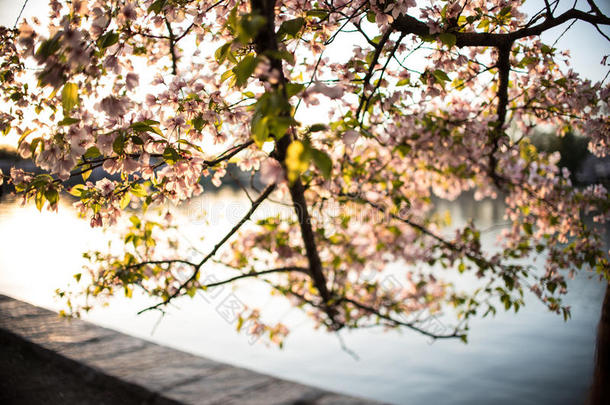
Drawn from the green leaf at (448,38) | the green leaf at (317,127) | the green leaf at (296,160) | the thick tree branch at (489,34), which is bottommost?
the green leaf at (296,160)

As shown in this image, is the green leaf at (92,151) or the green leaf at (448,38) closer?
the green leaf at (92,151)

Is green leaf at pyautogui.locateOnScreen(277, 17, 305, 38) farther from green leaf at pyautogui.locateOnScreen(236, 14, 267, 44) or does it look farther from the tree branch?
the tree branch

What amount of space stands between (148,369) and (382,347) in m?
5.05

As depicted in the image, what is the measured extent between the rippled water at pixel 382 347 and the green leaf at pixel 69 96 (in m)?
2.49

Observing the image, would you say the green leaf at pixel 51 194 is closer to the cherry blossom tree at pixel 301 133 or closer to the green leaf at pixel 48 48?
the cherry blossom tree at pixel 301 133

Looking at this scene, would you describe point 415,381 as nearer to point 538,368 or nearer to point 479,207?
point 538,368

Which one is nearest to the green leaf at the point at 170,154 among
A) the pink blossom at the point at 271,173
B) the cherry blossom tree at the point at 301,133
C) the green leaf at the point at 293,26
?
the cherry blossom tree at the point at 301,133

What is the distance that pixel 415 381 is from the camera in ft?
16.7

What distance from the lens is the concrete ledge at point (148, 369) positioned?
4.37ft

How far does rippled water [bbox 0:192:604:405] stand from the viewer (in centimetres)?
465

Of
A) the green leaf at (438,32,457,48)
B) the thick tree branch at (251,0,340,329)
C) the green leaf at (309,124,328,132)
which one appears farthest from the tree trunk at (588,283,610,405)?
the green leaf at (309,124,328,132)

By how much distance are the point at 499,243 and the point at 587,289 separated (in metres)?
5.36

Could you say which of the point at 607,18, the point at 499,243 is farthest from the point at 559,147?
the point at 607,18

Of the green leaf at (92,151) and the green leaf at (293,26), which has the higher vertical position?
the green leaf at (293,26)
